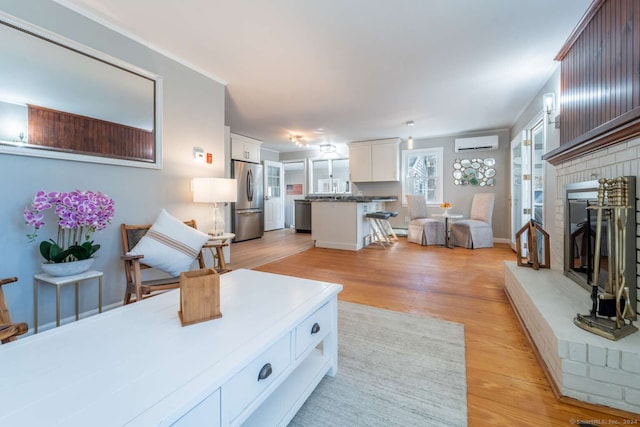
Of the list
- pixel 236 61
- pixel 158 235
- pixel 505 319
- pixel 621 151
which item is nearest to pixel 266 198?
pixel 236 61

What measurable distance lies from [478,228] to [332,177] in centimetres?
483

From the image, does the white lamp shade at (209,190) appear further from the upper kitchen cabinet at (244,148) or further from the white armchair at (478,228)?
the white armchair at (478,228)

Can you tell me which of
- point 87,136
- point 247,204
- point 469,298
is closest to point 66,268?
point 87,136

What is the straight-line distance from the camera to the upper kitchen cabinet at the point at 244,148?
19.0ft

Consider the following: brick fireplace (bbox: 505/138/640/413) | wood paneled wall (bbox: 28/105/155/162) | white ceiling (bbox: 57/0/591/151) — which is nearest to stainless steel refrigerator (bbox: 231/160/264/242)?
white ceiling (bbox: 57/0/591/151)

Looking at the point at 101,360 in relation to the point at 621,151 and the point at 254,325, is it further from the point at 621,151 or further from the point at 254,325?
the point at 621,151

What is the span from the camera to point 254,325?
104cm

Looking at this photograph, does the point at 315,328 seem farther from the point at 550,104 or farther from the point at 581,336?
the point at 550,104

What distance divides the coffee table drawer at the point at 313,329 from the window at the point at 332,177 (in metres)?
6.61

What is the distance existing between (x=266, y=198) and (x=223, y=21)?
17.4 feet

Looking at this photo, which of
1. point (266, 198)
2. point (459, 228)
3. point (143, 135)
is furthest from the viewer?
point (266, 198)

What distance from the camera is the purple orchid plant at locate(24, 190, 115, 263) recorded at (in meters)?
1.71

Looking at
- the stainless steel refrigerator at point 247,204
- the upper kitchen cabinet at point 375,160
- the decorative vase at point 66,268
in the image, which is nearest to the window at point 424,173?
the upper kitchen cabinet at point 375,160

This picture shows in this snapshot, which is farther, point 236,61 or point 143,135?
point 236,61
